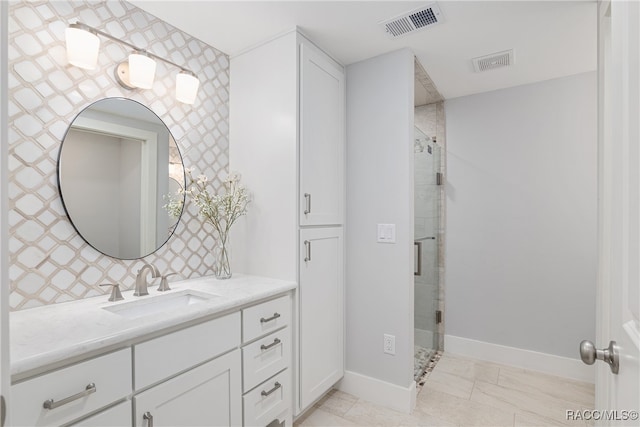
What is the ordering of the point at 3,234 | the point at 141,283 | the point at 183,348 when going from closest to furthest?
the point at 3,234 → the point at 183,348 → the point at 141,283

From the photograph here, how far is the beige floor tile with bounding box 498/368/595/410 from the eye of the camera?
2277 mm

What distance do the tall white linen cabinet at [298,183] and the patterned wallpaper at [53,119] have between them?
46 centimetres

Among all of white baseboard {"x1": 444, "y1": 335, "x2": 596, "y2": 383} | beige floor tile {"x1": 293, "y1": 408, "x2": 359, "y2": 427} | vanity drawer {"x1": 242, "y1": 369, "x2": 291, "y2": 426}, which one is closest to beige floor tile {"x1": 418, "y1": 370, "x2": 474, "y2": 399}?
white baseboard {"x1": 444, "y1": 335, "x2": 596, "y2": 383}

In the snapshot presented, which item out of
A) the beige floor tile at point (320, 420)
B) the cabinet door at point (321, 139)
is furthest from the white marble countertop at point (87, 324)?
the beige floor tile at point (320, 420)

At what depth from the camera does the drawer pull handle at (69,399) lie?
0.94 m

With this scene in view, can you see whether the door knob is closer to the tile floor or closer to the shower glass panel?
the tile floor

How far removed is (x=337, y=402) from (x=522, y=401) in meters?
1.28

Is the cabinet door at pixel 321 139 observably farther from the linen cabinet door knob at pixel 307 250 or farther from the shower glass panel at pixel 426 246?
the shower glass panel at pixel 426 246

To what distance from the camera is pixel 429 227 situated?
2.87m

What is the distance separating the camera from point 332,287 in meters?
2.25

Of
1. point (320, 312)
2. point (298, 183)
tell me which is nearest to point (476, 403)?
point (320, 312)

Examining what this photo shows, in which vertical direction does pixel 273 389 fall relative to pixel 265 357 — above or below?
below

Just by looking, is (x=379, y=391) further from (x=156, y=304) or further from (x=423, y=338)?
(x=156, y=304)

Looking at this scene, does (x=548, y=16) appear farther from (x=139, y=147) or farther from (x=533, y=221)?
(x=139, y=147)
